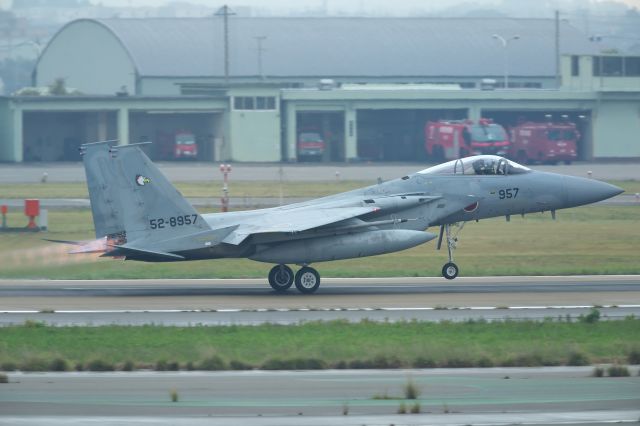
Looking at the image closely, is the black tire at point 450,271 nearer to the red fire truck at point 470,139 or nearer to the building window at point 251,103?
the red fire truck at point 470,139

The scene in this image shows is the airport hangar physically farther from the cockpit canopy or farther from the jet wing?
the jet wing

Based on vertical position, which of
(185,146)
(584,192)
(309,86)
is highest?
(309,86)

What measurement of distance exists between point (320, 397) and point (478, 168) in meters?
15.3

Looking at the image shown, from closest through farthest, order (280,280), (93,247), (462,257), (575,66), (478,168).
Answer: (93,247)
(280,280)
(478,168)
(462,257)
(575,66)

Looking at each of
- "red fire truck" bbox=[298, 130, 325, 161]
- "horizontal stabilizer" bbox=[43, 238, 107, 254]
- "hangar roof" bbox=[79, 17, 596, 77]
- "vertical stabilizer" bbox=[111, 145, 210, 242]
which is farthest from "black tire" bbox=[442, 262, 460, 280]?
"hangar roof" bbox=[79, 17, 596, 77]

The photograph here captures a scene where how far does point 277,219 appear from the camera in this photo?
91.3 ft

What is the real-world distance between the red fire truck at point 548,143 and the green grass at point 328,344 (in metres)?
60.3

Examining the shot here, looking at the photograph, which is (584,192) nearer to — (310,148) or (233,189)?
(233,189)

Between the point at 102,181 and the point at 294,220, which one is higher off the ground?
the point at 102,181

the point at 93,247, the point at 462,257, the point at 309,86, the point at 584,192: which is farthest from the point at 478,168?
the point at 309,86

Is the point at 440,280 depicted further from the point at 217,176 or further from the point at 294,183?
the point at 217,176

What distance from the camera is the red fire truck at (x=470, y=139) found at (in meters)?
80.4

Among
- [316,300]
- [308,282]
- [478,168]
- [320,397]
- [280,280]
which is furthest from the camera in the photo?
[478,168]

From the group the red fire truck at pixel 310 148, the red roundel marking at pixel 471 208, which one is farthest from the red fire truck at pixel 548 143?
the red roundel marking at pixel 471 208
